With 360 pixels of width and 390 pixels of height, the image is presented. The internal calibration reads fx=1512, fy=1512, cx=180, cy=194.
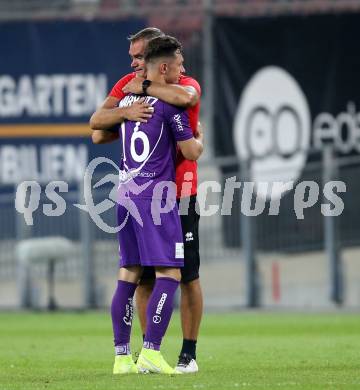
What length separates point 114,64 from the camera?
20391 mm

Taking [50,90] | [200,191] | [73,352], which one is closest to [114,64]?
[50,90]

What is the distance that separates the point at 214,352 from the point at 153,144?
3009mm

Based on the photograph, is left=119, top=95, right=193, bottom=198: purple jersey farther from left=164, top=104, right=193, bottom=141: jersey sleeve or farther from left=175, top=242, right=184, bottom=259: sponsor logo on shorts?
left=175, top=242, right=184, bottom=259: sponsor logo on shorts

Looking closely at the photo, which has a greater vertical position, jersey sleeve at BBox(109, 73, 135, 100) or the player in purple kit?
jersey sleeve at BBox(109, 73, 135, 100)

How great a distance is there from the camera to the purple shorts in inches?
374

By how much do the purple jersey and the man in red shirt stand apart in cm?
6

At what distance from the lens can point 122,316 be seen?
9.72 meters

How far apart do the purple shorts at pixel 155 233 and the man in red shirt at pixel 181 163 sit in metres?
0.34

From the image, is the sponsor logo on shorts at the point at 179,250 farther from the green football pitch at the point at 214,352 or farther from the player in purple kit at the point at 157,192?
the green football pitch at the point at 214,352

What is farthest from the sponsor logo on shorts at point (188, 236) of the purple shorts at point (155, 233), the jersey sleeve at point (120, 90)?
the jersey sleeve at point (120, 90)

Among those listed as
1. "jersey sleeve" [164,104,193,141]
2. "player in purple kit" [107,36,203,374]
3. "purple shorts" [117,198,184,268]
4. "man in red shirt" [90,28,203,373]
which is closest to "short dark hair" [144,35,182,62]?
"player in purple kit" [107,36,203,374]

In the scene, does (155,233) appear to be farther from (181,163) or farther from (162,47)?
(162,47)

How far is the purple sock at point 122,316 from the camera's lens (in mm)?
9680

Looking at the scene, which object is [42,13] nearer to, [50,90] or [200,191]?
[50,90]
